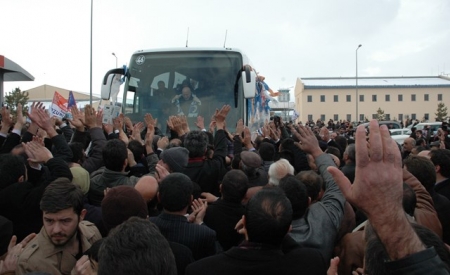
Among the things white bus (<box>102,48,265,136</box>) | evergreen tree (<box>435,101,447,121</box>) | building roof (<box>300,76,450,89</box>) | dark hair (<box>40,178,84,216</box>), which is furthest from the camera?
building roof (<box>300,76,450,89</box>)

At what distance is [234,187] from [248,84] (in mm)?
4973

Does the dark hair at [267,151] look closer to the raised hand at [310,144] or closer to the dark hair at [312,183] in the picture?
the raised hand at [310,144]

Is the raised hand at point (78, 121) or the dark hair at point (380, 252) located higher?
the raised hand at point (78, 121)

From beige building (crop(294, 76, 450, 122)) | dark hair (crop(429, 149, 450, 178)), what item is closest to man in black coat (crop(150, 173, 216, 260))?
dark hair (crop(429, 149, 450, 178))

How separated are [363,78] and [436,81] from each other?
13.2 metres

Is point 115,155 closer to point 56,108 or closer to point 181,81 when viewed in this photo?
point 181,81

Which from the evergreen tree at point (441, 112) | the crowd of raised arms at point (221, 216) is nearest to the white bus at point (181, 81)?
the crowd of raised arms at point (221, 216)

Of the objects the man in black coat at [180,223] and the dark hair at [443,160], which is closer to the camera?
the man in black coat at [180,223]

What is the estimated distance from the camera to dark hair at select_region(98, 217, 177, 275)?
69.7 inches

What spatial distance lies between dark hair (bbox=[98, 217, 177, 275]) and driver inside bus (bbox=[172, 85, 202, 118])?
7251 millimetres

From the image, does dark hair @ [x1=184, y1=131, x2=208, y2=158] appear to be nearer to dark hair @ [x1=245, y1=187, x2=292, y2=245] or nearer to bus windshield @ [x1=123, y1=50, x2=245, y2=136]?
dark hair @ [x1=245, y1=187, x2=292, y2=245]

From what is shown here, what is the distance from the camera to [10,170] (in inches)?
150

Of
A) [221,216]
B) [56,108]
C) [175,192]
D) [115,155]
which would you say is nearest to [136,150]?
[115,155]

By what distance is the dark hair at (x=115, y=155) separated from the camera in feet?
13.8
